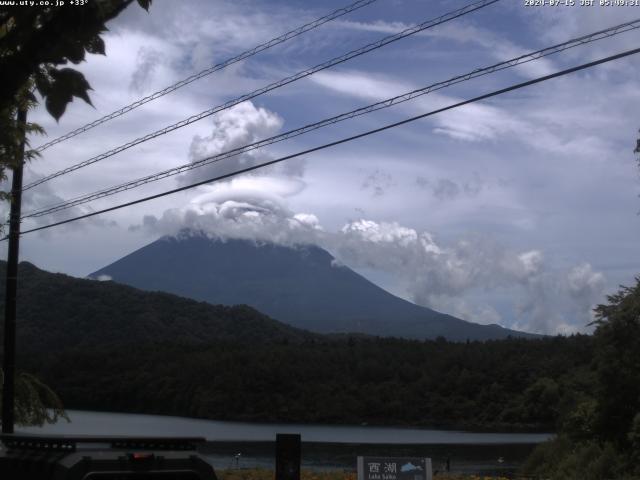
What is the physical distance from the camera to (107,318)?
288 ft

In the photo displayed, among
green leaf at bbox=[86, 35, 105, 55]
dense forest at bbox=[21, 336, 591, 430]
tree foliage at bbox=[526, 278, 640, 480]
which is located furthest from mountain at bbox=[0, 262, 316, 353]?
green leaf at bbox=[86, 35, 105, 55]

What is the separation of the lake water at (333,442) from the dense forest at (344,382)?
4.37 metres

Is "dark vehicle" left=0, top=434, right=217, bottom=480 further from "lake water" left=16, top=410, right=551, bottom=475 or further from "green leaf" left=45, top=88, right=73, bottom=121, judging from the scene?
"lake water" left=16, top=410, right=551, bottom=475

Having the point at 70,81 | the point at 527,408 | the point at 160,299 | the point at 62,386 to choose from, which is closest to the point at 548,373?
the point at 527,408

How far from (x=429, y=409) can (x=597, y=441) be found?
6110 cm

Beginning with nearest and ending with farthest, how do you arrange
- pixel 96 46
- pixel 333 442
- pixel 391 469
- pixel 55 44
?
1. pixel 55 44
2. pixel 96 46
3. pixel 391 469
4. pixel 333 442

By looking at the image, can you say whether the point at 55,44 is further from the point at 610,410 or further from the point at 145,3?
the point at 610,410

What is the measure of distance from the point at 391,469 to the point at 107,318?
Result: 80.1 m

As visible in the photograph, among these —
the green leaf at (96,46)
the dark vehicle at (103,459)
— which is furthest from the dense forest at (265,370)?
the green leaf at (96,46)

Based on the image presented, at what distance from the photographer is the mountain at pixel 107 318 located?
72.8 metres

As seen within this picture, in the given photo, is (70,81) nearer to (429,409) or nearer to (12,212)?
(12,212)

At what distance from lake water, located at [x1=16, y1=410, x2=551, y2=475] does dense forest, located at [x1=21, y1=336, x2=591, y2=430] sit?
4.37 metres

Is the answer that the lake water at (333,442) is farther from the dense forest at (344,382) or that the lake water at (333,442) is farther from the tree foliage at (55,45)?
the tree foliage at (55,45)

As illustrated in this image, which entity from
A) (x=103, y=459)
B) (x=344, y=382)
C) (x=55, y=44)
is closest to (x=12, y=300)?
(x=103, y=459)
